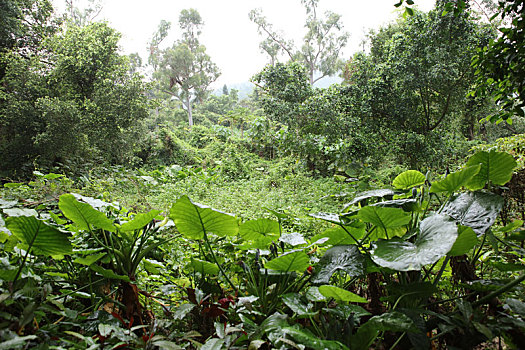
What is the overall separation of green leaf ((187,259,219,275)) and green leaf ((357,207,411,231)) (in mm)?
624

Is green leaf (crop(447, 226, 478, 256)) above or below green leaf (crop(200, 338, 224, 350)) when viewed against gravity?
above

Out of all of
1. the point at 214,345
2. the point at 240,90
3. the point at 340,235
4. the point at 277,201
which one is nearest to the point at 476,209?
the point at 340,235

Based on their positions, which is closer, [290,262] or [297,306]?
[297,306]

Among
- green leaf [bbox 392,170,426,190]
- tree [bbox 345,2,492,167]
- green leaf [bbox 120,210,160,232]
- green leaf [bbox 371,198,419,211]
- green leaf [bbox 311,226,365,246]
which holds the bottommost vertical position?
green leaf [bbox 311,226,365,246]

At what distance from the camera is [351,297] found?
81 cm

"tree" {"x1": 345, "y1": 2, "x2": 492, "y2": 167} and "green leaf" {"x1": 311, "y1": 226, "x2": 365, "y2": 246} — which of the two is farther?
"tree" {"x1": 345, "y1": 2, "x2": 492, "y2": 167}

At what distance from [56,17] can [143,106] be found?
132 inches

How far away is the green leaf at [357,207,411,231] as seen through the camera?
0.87m

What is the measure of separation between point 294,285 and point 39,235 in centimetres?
91

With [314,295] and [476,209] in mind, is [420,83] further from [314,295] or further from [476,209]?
[314,295]

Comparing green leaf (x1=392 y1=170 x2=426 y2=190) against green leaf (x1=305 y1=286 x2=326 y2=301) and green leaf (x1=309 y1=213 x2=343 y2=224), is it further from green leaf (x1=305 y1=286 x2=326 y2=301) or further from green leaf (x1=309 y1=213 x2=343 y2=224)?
Result: green leaf (x1=305 y1=286 x2=326 y2=301)

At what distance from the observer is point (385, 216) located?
2.97 ft

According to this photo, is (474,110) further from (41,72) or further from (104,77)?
(41,72)

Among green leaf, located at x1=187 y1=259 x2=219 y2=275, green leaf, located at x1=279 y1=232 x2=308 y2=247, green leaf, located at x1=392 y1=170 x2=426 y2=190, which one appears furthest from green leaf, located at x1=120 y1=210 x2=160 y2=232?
green leaf, located at x1=392 y1=170 x2=426 y2=190
